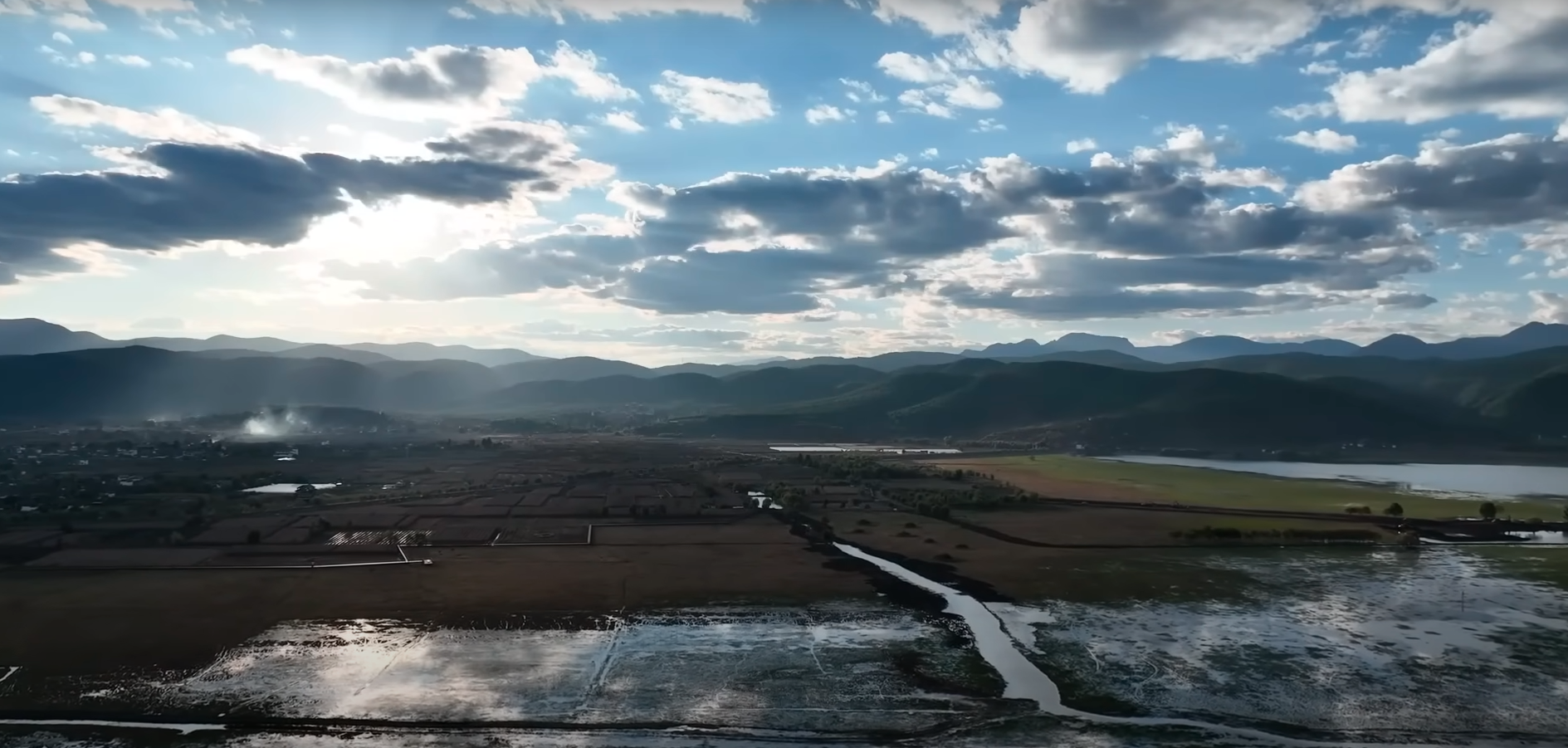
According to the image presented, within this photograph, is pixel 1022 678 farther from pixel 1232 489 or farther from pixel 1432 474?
pixel 1432 474

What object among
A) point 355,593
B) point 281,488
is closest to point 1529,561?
point 355,593

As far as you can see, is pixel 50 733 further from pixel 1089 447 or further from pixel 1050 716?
pixel 1089 447

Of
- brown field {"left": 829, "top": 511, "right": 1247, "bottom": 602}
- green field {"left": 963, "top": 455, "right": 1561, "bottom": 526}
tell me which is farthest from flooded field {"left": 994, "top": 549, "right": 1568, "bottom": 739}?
green field {"left": 963, "top": 455, "right": 1561, "bottom": 526}

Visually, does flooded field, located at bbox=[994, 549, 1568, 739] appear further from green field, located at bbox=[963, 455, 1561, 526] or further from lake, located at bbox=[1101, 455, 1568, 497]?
lake, located at bbox=[1101, 455, 1568, 497]

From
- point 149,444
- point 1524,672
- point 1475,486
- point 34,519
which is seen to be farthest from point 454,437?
point 1524,672

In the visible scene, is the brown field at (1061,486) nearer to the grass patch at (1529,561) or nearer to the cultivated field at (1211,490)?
the cultivated field at (1211,490)

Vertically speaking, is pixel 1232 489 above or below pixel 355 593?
above
